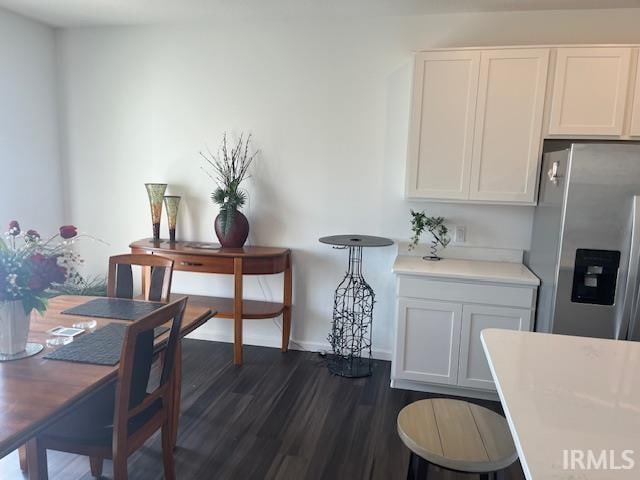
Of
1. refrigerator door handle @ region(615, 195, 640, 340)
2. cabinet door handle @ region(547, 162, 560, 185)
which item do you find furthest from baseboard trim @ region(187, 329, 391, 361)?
cabinet door handle @ region(547, 162, 560, 185)

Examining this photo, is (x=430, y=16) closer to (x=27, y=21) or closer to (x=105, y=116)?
(x=105, y=116)

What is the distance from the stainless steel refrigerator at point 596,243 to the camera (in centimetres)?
216

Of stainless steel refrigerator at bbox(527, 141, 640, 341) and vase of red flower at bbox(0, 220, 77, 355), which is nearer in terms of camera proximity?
vase of red flower at bbox(0, 220, 77, 355)

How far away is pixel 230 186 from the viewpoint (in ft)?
10.6

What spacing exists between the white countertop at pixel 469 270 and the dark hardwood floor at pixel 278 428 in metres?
0.83

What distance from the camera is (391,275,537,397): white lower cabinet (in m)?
2.59

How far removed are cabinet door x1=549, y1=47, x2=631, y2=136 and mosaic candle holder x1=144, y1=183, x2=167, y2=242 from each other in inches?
111

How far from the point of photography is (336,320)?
3.31m

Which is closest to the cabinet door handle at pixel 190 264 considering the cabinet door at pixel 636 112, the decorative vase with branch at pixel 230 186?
the decorative vase with branch at pixel 230 186

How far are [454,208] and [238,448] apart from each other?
209 centimetres

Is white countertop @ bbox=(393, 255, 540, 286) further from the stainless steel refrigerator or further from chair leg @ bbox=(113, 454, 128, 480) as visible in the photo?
chair leg @ bbox=(113, 454, 128, 480)

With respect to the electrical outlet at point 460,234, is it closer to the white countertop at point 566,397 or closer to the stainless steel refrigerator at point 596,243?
the stainless steel refrigerator at point 596,243

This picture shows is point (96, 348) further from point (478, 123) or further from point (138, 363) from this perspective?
point (478, 123)

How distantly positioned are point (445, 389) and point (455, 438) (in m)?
1.50
